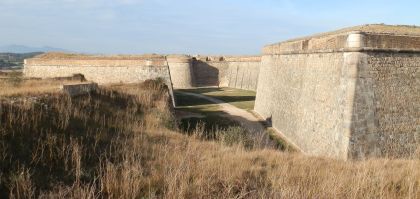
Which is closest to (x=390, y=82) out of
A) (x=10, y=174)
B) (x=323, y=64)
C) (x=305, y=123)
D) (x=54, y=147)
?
(x=323, y=64)

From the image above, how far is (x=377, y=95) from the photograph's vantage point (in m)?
10.7

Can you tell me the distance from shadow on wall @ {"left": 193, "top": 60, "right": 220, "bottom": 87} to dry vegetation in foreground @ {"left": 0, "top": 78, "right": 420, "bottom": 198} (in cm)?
3577

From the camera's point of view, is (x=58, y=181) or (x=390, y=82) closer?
(x=58, y=181)

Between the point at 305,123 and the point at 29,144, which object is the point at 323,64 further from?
the point at 29,144

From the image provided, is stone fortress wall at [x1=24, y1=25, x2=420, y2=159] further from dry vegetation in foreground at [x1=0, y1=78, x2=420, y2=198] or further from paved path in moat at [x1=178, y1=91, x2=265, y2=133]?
dry vegetation in foreground at [x1=0, y1=78, x2=420, y2=198]

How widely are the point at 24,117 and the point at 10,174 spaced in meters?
2.11

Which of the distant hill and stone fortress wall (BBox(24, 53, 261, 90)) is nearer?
stone fortress wall (BBox(24, 53, 261, 90))

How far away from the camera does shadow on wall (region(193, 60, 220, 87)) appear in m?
44.3

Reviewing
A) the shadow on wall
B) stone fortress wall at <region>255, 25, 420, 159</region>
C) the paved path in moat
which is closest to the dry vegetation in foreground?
stone fortress wall at <region>255, 25, 420, 159</region>

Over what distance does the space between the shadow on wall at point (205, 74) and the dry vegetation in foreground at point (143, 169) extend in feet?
117

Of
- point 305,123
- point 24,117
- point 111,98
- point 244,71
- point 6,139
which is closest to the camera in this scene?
point 6,139

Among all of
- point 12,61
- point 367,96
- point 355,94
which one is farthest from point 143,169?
point 12,61

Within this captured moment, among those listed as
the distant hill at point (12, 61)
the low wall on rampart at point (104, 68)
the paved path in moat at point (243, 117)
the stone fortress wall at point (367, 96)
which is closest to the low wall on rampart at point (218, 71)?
the paved path in moat at point (243, 117)

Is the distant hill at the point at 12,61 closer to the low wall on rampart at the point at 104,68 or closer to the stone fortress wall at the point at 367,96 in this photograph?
the low wall on rampart at the point at 104,68
